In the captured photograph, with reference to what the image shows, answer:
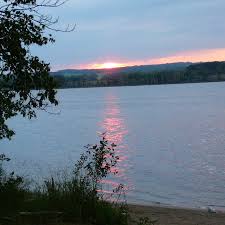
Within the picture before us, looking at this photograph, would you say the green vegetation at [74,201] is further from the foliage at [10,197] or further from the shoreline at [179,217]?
the shoreline at [179,217]

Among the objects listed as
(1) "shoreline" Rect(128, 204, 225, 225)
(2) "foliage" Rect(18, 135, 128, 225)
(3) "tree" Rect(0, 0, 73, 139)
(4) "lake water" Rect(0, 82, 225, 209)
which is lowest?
(4) "lake water" Rect(0, 82, 225, 209)

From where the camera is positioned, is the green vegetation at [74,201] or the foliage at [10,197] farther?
the green vegetation at [74,201]

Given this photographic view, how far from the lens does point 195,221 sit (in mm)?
12945

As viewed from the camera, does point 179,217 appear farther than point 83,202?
Yes

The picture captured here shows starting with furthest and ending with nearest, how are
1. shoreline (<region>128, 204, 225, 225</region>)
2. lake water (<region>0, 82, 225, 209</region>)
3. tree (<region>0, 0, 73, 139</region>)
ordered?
lake water (<region>0, 82, 225, 209</region>)
shoreline (<region>128, 204, 225, 225</region>)
tree (<region>0, 0, 73, 139</region>)

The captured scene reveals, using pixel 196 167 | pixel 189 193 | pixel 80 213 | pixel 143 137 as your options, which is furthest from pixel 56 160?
pixel 80 213

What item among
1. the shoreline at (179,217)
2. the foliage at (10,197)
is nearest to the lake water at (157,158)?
the foliage at (10,197)

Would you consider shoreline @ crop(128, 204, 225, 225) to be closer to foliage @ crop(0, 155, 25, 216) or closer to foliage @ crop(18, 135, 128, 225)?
foliage @ crop(18, 135, 128, 225)

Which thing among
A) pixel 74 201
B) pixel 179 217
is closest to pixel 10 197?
pixel 74 201

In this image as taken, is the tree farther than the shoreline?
No

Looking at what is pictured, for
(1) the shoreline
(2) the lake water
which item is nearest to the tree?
(2) the lake water

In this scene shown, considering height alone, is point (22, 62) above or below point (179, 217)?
above

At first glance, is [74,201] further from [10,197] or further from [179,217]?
[179,217]

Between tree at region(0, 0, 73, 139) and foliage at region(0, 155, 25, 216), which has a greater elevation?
tree at region(0, 0, 73, 139)
